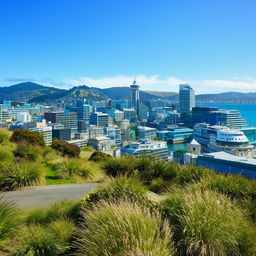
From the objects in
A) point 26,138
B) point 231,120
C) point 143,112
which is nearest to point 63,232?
point 26,138

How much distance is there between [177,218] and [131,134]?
89.8m

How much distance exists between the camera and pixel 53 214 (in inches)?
200

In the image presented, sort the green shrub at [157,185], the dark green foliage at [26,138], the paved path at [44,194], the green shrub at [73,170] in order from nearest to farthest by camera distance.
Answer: the paved path at [44,194] → the green shrub at [157,185] → the green shrub at [73,170] → the dark green foliage at [26,138]

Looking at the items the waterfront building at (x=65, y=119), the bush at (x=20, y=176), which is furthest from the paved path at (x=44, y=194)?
the waterfront building at (x=65, y=119)

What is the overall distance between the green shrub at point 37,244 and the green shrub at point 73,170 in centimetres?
539

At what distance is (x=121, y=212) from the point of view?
3.65 m

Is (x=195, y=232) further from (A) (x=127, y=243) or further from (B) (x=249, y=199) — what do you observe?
(B) (x=249, y=199)

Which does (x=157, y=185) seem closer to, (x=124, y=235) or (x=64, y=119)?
(x=124, y=235)

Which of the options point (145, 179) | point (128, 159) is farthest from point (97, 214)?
point (128, 159)

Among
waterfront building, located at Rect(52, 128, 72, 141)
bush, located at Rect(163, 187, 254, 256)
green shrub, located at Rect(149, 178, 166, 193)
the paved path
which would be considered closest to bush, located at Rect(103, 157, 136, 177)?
green shrub, located at Rect(149, 178, 166, 193)

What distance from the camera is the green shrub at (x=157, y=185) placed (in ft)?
24.8

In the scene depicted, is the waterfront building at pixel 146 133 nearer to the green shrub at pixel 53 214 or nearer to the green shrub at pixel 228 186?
the green shrub at pixel 228 186

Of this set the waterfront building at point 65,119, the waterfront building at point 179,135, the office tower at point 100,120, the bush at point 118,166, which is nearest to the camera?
the bush at point 118,166

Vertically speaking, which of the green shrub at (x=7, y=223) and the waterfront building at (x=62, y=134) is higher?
the green shrub at (x=7, y=223)
